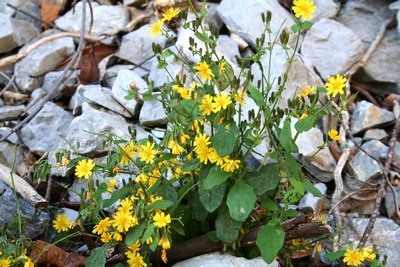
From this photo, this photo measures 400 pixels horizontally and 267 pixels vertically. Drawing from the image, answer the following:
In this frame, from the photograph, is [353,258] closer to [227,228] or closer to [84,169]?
[227,228]

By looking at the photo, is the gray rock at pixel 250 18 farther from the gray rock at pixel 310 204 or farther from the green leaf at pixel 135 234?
the green leaf at pixel 135 234

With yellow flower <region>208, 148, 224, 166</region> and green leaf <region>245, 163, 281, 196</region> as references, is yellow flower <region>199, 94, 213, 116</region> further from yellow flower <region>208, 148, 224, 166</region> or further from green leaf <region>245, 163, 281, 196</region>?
green leaf <region>245, 163, 281, 196</region>

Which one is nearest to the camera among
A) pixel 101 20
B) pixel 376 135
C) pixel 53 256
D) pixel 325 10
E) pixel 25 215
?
pixel 53 256

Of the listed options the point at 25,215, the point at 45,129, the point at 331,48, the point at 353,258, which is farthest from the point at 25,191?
the point at 331,48

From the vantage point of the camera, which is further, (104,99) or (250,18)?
(250,18)

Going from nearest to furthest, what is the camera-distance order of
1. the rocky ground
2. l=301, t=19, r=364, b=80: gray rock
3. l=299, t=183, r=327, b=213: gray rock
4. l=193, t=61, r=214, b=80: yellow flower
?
l=193, t=61, r=214, b=80: yellow flower, l=299, t=183, r=327, b=213: gray rock, the rocky ground, l=301, t=19, r=364, b=80: gray rock

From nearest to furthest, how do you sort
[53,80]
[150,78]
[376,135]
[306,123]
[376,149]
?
[306,123] → [376,149] → [376,135] → [150,78] → [53,80]

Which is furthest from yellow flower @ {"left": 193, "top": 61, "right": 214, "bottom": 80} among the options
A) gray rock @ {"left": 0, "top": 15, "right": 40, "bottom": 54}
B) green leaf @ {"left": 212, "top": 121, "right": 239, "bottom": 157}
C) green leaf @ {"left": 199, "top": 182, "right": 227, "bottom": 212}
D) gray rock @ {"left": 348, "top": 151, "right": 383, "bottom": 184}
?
gray rock @ {"left": 0, "top": 15, "right": 40, "bottom": 54}

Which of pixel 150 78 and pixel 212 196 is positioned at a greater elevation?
pixel 212 196

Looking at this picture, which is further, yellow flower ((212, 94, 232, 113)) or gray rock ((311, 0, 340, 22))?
gray rock ((311, 0, 340, 22))

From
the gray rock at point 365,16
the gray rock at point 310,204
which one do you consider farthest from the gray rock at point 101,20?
the gray rock at point 310,204
